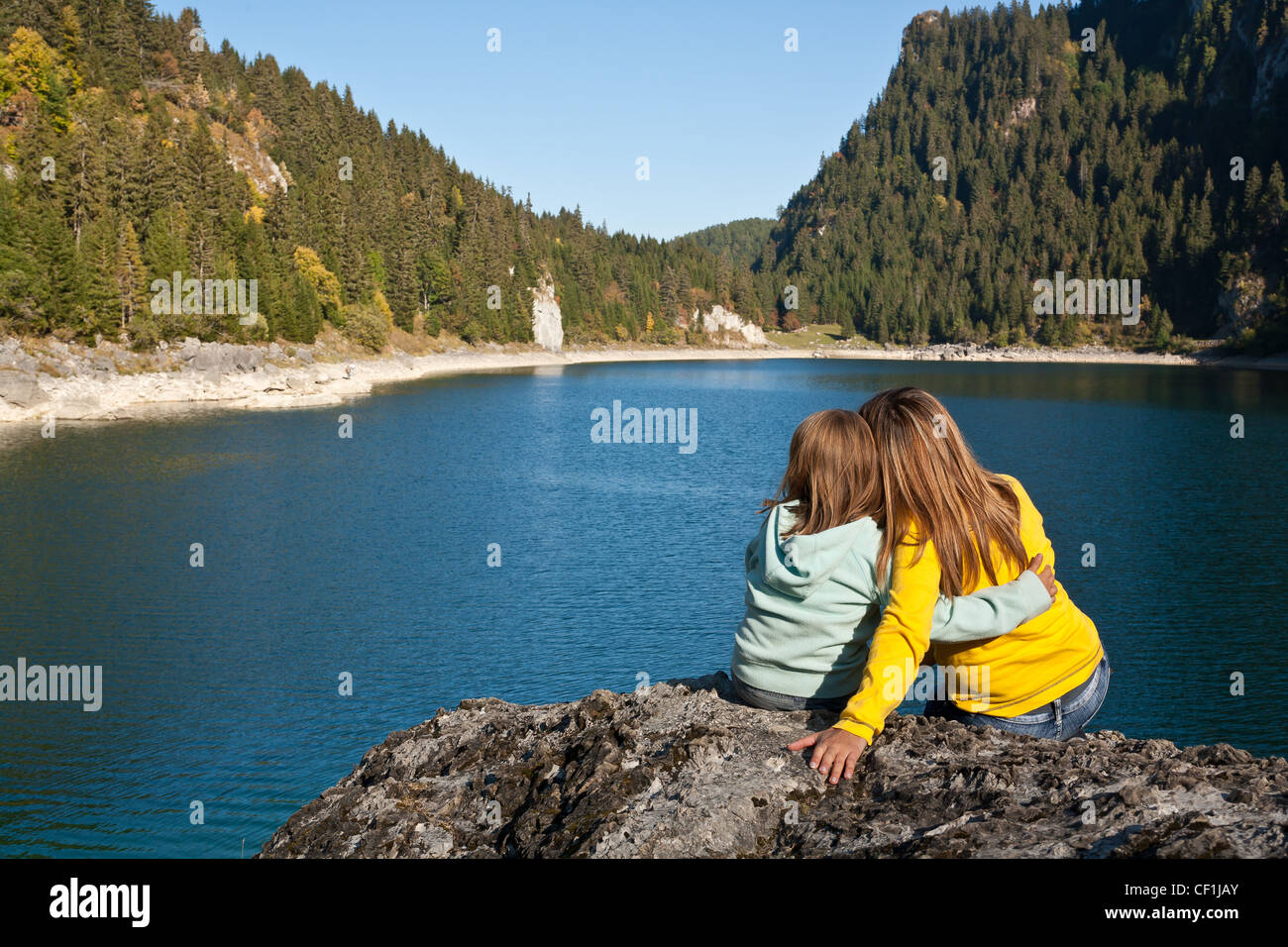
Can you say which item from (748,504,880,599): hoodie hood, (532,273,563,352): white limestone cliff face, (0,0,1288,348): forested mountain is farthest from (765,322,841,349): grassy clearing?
(748,504,880,599): hoodie hood

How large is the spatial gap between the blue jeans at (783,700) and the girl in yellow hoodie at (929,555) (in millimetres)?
292

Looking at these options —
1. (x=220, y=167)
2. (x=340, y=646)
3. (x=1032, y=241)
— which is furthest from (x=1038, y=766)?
(x=1032, y=241)

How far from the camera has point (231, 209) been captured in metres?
84.2

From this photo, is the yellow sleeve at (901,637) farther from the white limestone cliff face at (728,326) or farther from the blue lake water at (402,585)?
the white limestone cliff face at (728,326)

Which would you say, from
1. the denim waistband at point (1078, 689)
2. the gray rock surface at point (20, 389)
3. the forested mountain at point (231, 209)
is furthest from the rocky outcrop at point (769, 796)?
the forested mountain at point (231, 209)

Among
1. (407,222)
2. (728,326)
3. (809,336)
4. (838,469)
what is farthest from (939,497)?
(809,336)

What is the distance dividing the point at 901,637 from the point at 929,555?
384mm

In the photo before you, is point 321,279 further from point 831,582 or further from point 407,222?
point 831,582

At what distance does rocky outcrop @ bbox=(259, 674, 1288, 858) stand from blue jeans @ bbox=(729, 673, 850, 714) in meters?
0.06

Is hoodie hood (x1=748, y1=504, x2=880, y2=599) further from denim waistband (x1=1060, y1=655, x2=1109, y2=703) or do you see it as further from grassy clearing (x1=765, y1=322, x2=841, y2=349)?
grassy clearing (x1=765, y1=322, x2=841, y2=349)

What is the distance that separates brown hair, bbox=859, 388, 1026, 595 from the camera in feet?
13.2

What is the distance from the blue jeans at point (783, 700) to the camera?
15.3 ft

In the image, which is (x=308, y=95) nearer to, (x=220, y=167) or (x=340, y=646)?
(x=220, y=167)
